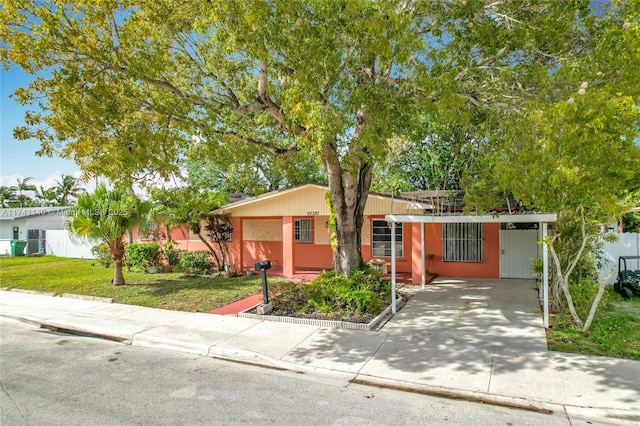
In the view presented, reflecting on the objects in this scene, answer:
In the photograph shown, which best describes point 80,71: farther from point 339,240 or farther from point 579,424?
point 579,424

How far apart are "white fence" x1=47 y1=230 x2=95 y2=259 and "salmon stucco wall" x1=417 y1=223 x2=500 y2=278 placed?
1922 cm

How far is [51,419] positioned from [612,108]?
7952 millimetres

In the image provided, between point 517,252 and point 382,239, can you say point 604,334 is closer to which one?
point 517,252

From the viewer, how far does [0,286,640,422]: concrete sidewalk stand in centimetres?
525

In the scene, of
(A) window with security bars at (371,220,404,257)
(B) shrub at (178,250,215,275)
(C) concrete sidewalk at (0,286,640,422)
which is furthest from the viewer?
(B) shrub at (178,250,215,275)

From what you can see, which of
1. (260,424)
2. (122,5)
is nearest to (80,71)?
(122,5)

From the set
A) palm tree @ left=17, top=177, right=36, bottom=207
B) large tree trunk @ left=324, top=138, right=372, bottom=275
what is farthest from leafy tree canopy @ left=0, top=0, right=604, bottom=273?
palm tree @ left=17, top=177, right=36, bottom=207

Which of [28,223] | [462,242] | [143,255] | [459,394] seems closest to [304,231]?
[462,242]

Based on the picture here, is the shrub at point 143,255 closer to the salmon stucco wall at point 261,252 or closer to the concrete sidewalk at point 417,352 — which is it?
the salmon stucco wall at point 261,252

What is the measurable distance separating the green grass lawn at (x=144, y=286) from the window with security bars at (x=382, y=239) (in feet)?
13.9

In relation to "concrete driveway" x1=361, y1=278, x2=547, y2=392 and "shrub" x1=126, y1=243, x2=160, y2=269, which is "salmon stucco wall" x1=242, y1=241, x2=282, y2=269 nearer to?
"shrub" x1=126, y1=243, x2=160, y2=269

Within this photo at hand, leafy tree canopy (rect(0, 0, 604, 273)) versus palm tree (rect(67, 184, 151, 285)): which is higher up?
leafy tree canopy (rect(0, 0, 604, 273))

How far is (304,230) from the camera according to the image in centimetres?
1758

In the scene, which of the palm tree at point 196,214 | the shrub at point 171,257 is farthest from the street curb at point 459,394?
the shrub at point 171,257
